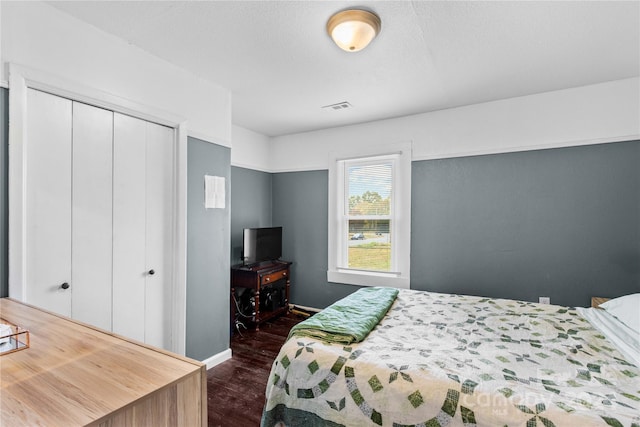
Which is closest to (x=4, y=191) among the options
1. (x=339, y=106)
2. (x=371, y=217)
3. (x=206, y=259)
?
(x=206, y=259)

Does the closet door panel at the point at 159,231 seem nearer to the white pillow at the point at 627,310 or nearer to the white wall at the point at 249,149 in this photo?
the white wall at the point at 249,149

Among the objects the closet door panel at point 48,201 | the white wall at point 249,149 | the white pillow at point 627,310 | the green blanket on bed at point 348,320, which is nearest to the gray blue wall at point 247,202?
the white wall at point 249,149

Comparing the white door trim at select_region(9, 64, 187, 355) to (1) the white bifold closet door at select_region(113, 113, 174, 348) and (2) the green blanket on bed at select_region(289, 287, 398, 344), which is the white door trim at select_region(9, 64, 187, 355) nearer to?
(1) the white bifold closet door at select_region(113, 113, 174, 348)

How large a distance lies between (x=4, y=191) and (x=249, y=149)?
2.88 m

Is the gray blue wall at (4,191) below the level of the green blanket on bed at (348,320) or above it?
above

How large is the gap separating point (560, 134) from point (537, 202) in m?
0.68

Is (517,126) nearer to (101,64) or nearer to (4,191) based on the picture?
(101,64)

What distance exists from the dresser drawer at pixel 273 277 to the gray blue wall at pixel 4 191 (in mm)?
2303

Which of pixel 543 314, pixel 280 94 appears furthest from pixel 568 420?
pixel 280 94

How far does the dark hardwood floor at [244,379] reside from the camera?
6.93 ft

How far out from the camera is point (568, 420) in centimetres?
113

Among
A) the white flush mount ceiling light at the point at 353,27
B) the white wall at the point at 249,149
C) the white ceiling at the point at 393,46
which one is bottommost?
the white wall at the point at 249,149

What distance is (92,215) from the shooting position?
202 cm

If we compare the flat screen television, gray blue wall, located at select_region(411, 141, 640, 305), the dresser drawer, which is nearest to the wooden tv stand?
the dresser drawer
